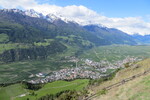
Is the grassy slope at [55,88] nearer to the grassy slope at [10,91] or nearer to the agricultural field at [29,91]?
the agricultural field at [29,91]

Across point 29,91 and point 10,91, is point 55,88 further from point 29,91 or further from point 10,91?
point 10,91

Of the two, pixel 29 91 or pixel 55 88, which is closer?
pixel 29 91

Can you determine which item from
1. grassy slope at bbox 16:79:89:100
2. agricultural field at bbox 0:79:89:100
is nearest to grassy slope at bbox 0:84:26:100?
agricultural field at bbox 0:79:89:100

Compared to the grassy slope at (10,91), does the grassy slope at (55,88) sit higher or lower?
higher

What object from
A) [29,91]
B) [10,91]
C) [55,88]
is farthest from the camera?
[10,91]

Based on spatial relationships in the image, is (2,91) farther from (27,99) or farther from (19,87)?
(27,99)

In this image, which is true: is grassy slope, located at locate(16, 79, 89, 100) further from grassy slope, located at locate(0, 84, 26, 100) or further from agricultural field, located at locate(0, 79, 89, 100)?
grassy slope, located at locate(0, 84, 26, 100)

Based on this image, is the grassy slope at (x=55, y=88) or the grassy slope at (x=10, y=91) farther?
the grassy slope at (x=10, y=91)

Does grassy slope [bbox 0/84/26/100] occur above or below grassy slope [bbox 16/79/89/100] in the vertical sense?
below

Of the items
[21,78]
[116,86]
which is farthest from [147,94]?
[21,78]

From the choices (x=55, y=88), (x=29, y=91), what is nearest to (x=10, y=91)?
(x=29, y=91)

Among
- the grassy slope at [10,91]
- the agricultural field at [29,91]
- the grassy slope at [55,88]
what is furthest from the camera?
the grassy slope at [10,91]

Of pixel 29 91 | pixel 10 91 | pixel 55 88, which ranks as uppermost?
→ pixel 55 88

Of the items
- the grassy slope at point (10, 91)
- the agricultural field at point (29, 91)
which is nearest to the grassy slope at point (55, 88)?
the agricultural field at point (29, 91)
